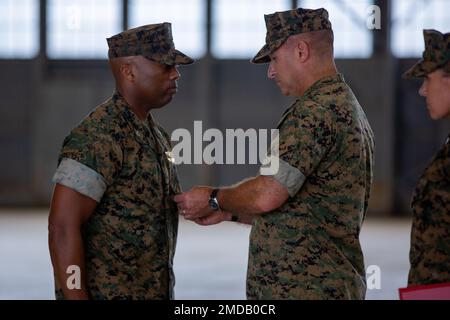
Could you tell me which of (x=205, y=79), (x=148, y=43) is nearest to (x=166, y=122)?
(x=205, y=79)

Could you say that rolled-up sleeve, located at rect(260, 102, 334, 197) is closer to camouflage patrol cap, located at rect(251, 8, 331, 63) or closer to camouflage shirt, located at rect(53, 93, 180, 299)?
camouflage patrol cap, located at rect(251, 8, 331, 63)

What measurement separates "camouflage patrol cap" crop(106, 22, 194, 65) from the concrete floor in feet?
13.7

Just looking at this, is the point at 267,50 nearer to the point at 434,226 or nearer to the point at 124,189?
the point at 124,189

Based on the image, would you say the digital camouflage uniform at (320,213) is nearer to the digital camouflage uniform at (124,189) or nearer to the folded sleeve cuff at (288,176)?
the folded sleeve cuff at (288,176)

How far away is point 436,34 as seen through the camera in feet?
8.95

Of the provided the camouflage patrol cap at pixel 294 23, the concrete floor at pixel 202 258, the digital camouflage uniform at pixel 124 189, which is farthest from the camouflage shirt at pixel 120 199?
the concrete floor at pixel 202 258

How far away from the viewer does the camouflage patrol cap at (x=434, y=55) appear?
2674 millimetres

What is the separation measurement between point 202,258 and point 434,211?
7.05 metres

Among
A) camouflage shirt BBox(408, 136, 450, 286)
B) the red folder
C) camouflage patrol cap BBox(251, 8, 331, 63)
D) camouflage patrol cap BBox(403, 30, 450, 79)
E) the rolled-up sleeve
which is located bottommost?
the red folder

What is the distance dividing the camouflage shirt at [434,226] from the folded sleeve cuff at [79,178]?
3.67ft

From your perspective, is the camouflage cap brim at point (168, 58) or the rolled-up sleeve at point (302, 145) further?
the camouflage cap brim at point (168, 58)

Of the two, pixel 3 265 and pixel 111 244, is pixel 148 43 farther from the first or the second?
pixel 3 265

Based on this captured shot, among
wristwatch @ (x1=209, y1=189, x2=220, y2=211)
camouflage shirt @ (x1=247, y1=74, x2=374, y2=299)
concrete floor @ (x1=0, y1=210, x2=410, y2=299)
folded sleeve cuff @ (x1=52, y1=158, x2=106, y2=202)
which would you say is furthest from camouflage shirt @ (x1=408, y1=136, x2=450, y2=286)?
concrete floor @ (x1=0, y1=210, x2=410, y2=299)

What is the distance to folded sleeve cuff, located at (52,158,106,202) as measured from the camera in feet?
8.86
